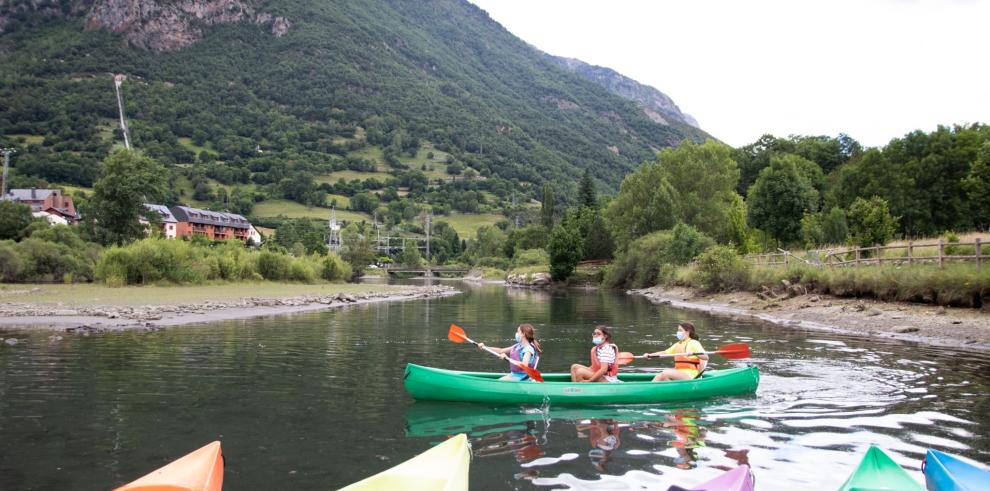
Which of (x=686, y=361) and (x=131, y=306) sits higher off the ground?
(x=131, y=306)

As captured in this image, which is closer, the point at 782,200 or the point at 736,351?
the point at 736,351

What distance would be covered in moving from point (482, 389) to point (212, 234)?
13411 centimetres

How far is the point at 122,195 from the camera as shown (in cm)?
5806

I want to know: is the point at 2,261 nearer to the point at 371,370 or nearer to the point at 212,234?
the point at 371,370

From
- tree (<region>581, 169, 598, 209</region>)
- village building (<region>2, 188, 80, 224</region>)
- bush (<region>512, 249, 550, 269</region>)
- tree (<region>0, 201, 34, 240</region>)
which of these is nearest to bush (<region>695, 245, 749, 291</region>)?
tree (<region>0, 201, 34, 240</region>)

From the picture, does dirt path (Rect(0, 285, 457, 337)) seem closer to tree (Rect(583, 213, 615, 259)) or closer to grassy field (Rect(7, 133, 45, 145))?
tree (Rect(583, 213, 615, 259))

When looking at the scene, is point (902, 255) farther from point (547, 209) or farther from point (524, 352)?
point (547, 209)

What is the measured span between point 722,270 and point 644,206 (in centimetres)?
3260

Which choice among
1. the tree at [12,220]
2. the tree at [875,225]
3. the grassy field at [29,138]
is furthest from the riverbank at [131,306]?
the grassy field at [29,138]

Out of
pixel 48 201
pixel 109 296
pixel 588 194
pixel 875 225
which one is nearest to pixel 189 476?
pixel 109 296

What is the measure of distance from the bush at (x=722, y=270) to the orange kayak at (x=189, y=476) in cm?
4075

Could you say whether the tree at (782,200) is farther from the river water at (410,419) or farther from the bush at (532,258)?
the bush at (532,258)

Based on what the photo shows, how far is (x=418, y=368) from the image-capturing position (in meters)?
12.9

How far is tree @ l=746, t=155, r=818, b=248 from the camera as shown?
50906 millimetres
